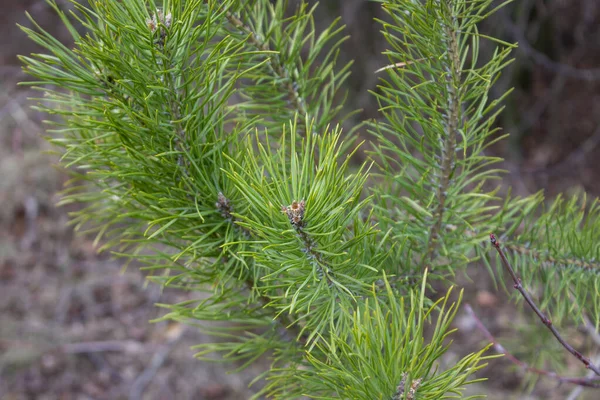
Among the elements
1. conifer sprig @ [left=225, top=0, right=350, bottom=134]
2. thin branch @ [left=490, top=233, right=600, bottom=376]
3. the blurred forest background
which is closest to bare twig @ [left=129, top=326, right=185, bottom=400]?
the blurred forest background

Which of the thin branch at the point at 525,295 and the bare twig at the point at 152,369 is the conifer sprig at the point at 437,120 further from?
the bare twig at the point at 152,369

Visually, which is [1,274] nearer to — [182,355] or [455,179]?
[182,355]

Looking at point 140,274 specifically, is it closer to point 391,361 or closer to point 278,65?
point 278,65

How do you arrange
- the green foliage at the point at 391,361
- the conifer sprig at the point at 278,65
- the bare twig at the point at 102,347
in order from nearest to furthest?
the green foliage at the point at 391,361 < the conifer sprig at the point at 278,65 < the bare twig at the point at 102,347

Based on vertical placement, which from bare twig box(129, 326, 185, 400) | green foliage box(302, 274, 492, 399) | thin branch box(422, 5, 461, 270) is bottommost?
bare twig box(129, 326, 185, 400)

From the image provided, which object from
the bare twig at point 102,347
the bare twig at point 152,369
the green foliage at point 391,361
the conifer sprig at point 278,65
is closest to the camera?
the green foliage at point 391,361

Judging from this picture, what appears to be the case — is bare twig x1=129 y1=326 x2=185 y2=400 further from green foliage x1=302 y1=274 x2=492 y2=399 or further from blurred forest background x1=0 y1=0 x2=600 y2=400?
green foliage x1=302 y1=274 x2=492 y2=399

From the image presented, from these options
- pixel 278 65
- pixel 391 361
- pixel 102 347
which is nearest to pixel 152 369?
pixel 102 347

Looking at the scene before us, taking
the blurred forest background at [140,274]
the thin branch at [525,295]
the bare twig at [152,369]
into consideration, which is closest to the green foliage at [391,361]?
the thin branch at [525,295]
